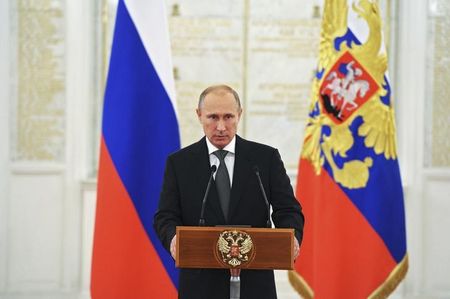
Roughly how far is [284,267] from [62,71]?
3.58 metres

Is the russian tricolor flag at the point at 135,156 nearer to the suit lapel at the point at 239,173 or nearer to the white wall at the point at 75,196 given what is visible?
the suit lapel at the point at 239,173

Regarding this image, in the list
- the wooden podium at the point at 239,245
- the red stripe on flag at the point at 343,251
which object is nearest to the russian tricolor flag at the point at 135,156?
the red stripe on flag at the point at 343,251

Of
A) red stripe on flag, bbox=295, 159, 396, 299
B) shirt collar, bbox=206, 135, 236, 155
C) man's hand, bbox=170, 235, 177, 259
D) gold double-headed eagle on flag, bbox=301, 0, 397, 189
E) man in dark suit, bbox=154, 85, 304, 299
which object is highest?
gold double-headed eagle on flag, bbox=301, 0, 397, 189

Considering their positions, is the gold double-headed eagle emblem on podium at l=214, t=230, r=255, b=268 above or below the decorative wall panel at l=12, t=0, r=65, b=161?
below

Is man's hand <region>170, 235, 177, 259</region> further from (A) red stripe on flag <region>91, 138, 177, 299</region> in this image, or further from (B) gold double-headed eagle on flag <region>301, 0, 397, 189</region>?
(B) gold double-headed eagle on flag <region>301, 0, 397, 189</region>

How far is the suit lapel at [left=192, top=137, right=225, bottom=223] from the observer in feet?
6.31

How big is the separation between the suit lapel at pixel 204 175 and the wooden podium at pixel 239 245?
21 cm

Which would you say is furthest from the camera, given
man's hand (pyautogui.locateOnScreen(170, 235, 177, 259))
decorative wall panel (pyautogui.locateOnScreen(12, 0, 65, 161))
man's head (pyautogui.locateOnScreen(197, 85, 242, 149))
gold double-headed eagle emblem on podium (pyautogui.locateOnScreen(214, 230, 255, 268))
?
decorative wall panel (pyautogui.locateOnScreen(12, 0, 65, 161))

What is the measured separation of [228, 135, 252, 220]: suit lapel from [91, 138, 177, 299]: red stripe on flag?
1198mm

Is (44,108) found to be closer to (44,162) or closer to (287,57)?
(44,162)

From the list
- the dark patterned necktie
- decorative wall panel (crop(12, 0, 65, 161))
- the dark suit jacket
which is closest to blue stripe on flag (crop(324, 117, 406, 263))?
the dark suit jacket

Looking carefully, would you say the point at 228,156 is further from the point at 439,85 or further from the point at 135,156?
the point at 439,85

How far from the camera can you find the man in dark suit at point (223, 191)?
192cm

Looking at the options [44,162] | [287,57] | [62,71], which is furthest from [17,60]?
[287,57]
